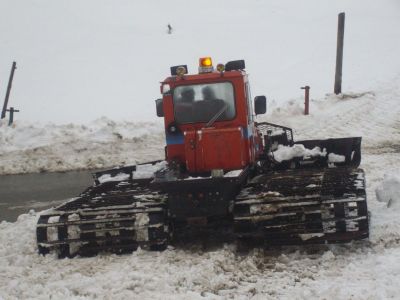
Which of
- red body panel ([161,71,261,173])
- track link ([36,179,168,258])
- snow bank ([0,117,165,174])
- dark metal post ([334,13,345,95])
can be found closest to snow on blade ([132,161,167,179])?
red body panel ([161,71,261,173])

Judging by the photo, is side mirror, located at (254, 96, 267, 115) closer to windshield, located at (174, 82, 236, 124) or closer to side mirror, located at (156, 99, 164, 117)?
windshield, located at (174, 82, 236, 124)

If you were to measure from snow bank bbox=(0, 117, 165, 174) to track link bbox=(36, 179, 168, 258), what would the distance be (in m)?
8.32

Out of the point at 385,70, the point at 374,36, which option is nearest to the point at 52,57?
the point at 385,70

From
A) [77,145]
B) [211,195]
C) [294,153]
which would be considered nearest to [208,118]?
[211,195]

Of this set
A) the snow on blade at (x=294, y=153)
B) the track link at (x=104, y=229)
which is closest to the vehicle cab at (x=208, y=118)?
the track link at (x=104, y=229)

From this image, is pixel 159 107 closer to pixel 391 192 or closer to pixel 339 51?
pixel 391 192

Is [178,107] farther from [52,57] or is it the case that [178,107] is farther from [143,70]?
[52,57]

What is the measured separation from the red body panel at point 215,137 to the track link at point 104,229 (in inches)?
32.7

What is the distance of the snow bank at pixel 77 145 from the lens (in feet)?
52.3

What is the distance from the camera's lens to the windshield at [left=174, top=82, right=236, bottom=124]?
26.6ft

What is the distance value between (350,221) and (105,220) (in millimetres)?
3018

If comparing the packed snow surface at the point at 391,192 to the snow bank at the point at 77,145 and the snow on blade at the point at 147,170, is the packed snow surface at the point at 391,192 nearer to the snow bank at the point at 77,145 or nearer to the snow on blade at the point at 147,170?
the snow on blade at the point at 147,170

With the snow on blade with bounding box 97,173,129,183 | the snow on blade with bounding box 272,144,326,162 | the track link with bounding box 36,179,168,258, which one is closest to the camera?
the track link with bounding box 36,179,168,258

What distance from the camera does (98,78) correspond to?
27641 millimetres
